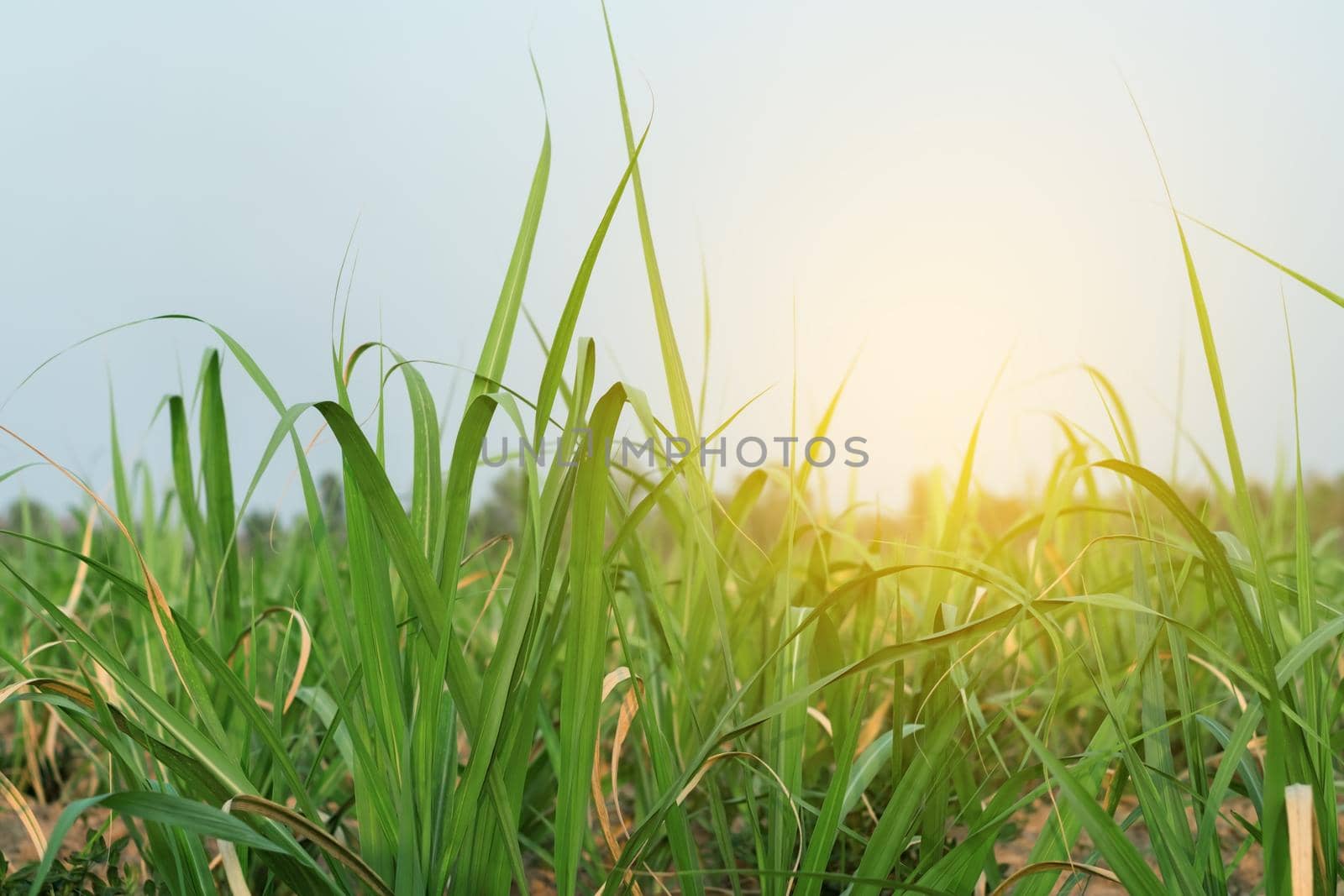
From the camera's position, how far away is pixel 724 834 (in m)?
0.87

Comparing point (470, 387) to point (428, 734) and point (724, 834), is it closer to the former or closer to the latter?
point (428, 734)

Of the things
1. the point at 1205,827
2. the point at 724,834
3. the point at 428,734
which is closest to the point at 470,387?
the point at 428,734

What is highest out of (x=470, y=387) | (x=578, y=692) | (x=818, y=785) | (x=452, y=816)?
(x=470, y=387)

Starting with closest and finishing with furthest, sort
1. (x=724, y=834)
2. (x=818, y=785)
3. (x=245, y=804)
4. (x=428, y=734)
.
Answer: (x=245, y=804), (x=428, y=734), (x=724, y=834), (x=818, y=785)

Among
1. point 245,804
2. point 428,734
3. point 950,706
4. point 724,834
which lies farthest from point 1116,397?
point 245,804

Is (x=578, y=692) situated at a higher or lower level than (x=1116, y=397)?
lower

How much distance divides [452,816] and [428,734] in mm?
72

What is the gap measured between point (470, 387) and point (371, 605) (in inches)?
7.4

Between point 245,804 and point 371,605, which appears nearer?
point 245,804

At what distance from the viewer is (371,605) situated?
2.52ft

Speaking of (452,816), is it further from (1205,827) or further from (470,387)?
(1205,827)

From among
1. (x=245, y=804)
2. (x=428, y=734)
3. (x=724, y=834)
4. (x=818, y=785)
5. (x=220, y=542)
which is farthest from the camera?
(x=818, y=785)

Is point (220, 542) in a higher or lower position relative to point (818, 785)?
higher

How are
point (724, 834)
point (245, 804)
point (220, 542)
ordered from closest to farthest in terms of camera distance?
point (245, 804) → point (724, 834) → point (220, 542)
